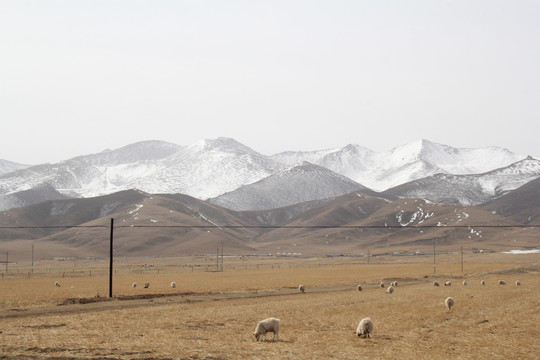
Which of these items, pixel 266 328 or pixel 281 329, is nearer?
pixel 266 328

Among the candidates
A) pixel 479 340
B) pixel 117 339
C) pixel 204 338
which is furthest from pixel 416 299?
pixel 117 339

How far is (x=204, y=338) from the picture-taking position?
90.7 feet

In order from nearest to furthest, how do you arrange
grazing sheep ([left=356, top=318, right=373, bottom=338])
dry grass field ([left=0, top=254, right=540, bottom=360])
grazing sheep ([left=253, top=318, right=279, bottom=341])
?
dry grass field ([left=0, top=254, right=540, bottom=360]), grazing sheep ([left=253, top=318, right=279, bottom=341]), grazing sheep ([left=356, top=318, right=373, bottom=338])

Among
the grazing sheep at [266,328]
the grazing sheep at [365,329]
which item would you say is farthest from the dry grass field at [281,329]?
the grazing sheep at [266,328]

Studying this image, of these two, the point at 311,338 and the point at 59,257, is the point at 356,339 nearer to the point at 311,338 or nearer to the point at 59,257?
the point at 311,338

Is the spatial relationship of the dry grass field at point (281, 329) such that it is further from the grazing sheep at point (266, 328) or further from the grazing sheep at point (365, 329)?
the grazing sheep at point (266, 328)

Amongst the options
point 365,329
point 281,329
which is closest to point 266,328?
point 281,329

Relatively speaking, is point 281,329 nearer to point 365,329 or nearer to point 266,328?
point 266,328

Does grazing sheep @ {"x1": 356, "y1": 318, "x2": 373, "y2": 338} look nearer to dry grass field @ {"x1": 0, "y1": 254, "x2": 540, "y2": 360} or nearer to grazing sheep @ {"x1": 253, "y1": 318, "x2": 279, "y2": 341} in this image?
dry grass field @ {"x1": 0, "y1": 254, "x2": 540, "y2": 360}

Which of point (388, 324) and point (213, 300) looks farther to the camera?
point (213, 300)

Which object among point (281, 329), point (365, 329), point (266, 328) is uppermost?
point (266, 328)

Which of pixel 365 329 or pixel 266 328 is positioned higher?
pixel 266 328

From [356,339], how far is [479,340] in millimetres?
5491

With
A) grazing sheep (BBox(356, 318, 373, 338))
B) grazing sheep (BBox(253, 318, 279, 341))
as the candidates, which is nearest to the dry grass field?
grazing sheep (BBox(356, 318, 373, 338))
